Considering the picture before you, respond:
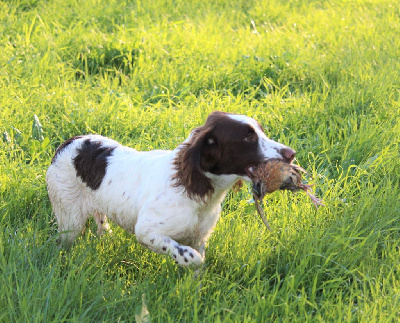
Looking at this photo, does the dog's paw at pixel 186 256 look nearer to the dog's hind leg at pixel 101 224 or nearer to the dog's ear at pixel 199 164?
the dog's ear at pixel 199 164

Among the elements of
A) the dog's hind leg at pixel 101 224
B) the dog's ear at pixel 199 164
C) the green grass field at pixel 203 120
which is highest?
the dog's ear at pixel 199 164

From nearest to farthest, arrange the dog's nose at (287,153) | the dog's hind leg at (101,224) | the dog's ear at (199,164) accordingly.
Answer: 1. the dog's nose at (287,153)
2. the dog's ear at (199,164)
3. the dog's hind leg at (101,224)

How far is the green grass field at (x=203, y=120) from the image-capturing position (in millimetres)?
2824

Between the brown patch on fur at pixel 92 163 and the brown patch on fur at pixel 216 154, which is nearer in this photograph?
the brown patch on fur at pixel 216 154

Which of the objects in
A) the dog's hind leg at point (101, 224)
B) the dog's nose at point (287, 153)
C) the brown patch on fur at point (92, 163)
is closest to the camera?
the dog's nose at point (287, 153)

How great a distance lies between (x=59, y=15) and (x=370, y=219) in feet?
16.1

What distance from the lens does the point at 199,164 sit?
9.53 feet

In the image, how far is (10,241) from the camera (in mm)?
3252

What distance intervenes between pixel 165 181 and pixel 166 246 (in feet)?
1.11

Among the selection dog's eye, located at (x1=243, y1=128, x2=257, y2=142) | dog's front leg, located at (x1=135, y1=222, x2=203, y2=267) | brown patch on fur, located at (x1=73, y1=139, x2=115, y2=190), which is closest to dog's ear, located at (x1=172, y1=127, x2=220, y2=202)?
dog's eye, located at (x1=243, y1=128, x2=257, y2=142)

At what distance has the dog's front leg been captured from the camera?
2.91m

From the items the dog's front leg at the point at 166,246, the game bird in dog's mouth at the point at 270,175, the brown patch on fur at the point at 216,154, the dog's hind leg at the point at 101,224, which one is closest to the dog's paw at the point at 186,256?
the dog's front leg at the point at 166,246

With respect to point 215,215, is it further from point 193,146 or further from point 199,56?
point 199,56

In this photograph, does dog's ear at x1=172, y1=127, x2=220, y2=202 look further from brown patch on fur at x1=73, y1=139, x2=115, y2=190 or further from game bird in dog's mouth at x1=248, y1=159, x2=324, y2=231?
brown patch on fur at x1=73, y1=139, x2=115, y2=190
